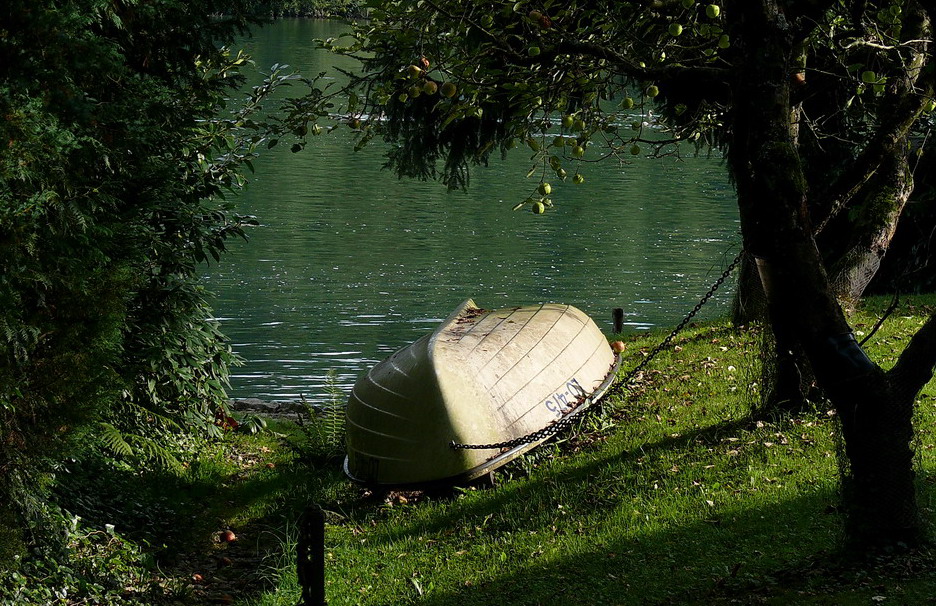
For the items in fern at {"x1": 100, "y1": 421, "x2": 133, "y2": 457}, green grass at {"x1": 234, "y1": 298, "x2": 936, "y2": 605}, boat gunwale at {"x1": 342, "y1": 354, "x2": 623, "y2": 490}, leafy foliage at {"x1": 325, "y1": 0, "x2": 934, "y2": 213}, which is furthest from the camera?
boat gunwale at {"x1": 342, "y1": 354, "x2": 623, "y2": 490}

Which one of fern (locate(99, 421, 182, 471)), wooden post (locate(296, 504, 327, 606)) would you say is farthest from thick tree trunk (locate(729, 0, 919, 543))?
fern (locate(99, 421, 182, 471))

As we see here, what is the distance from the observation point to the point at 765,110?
6.45 m

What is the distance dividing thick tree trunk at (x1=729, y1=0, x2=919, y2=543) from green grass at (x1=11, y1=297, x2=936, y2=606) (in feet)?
0.81

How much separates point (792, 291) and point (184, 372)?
22.2 ft

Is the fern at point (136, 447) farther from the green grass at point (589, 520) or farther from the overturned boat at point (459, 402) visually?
the overturned boat at point (459, 402)

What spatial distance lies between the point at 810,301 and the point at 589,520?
129 inches

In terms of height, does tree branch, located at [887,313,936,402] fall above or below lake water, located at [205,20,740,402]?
above

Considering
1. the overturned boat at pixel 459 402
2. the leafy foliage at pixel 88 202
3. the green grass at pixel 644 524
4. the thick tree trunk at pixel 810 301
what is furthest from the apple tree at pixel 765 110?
the overturned boat at pixel 459 402

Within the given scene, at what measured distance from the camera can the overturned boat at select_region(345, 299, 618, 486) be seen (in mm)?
10422

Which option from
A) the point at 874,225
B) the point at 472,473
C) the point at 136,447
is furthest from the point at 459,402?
the point at 874,225

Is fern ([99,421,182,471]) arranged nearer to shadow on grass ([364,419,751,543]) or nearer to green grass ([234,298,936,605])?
green grass ([234,298,936,605])

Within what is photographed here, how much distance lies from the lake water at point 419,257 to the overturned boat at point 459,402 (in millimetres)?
4119

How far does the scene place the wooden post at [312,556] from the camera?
6141mm

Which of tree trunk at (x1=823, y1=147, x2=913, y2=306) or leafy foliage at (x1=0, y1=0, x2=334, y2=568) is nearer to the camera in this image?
leafy foliage at (x1=0, y1=0, x2=334, y2=568)
